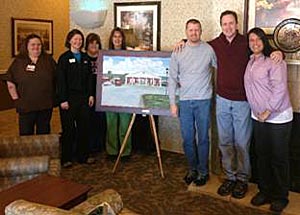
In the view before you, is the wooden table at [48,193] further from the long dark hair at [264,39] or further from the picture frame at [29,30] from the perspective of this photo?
the picture frame at [29,30]

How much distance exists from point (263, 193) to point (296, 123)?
0.72 meters

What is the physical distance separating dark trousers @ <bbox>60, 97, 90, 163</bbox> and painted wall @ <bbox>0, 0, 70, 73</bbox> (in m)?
3.51

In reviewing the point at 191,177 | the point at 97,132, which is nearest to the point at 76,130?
the point at 97,132

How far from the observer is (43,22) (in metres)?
8.34

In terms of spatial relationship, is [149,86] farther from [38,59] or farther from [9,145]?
[9,145]

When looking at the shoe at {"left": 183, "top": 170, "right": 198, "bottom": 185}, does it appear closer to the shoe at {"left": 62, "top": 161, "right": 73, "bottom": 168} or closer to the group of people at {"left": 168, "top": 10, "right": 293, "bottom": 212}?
the group of people at {"left": 168, "top": 10, "right": 293, "bottom": 212}

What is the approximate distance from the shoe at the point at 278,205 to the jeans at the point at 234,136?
38cm

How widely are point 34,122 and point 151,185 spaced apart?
4.55ft

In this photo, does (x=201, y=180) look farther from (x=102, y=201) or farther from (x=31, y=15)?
(x=31, y=15)

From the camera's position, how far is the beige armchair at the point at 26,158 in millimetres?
3121

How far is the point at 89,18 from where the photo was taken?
572cm

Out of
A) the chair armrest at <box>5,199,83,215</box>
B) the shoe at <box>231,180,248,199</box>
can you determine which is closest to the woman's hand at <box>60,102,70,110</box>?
the shoe at <box>231,180,248,199</box>

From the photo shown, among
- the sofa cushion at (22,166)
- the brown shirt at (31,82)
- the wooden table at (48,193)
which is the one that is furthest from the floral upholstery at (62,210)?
the brown shirt at (31,82)

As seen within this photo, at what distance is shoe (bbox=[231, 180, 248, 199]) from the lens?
3771mm
